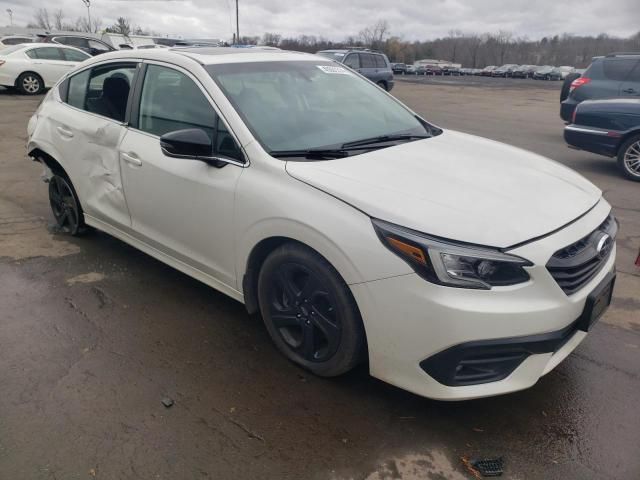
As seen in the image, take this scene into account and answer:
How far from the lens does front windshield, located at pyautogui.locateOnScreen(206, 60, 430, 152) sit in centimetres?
303

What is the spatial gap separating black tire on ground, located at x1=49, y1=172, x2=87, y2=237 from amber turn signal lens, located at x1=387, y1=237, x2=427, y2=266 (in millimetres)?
3231

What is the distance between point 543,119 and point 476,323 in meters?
14.2

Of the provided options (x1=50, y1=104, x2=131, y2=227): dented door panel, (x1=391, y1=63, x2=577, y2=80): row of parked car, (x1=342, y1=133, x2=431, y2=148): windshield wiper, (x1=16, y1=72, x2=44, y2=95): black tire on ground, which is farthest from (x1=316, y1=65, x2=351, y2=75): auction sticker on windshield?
(x1=391, y1=63, x2=577, y2=80): row of parked car

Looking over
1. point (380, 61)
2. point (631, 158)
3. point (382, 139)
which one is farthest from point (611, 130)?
point (380, 61)

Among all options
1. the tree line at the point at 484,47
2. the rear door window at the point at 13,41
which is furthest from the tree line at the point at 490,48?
the rear door window at the point at 13,41

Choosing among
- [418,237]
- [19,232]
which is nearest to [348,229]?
[418,237]

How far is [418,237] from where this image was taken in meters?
2.25

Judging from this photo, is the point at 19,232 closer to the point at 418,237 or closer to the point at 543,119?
the point at 418,237

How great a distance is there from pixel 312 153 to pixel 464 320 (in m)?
1.25

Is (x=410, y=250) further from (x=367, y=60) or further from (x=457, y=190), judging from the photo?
(x=367, y=60)

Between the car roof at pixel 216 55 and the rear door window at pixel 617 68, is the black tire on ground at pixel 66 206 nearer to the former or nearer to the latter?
the car roof at pixel 216 55

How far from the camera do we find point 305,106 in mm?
3281

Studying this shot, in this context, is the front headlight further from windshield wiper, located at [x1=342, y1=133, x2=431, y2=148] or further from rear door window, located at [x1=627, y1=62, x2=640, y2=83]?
rear door window, located at [x1=627, y1=62, x2=640, y2=83]

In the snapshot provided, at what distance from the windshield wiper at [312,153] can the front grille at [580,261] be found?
1.22 meters
